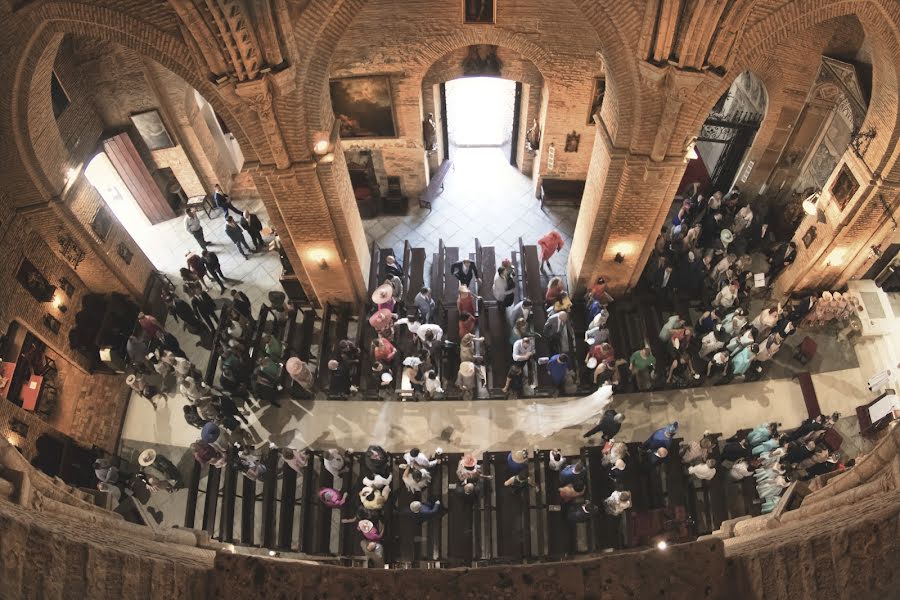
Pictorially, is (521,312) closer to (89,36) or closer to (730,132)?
(730,132)

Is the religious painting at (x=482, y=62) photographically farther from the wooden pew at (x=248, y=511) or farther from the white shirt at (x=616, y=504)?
the wooden pew at (x=248, y=511)

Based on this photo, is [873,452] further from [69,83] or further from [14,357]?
[69,83]

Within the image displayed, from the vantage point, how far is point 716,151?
13.7m

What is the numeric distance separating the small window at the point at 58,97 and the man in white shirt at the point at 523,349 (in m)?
8.85

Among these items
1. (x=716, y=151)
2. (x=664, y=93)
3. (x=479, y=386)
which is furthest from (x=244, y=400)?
(x=716, y=151)

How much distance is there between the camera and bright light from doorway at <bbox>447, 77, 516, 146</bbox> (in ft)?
49.3

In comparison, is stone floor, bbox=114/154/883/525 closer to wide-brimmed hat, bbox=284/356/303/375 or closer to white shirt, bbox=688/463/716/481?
wide-brimmed hat, bbox=284/356/303/375

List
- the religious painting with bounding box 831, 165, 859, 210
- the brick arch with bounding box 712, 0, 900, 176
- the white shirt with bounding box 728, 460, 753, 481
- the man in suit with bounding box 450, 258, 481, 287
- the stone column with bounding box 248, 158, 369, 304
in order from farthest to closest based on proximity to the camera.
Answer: the man in suit with bounding box 450, 258, 481, 287, the religious painting with bounding box 831, 165, 859, 210, the stone column with bounding box 248, 158, 369, 304, the white shirt with bounding box 728, 460, 753, 481, the brick arch with bounding box 712, 0, 900, 176

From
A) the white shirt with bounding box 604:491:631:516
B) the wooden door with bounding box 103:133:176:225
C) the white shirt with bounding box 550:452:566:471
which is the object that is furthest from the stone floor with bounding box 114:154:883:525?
the wooden door with bounding box 103:133:176:225

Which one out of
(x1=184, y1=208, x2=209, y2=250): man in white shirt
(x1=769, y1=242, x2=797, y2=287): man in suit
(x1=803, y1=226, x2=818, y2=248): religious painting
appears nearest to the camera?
(x1=803, y1=226, x2=818, y2=248): religious painting

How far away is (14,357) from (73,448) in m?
1.71

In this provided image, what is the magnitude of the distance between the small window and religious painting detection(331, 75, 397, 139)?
469cm

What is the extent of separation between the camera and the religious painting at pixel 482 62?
1149cm

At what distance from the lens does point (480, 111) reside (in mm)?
15594
